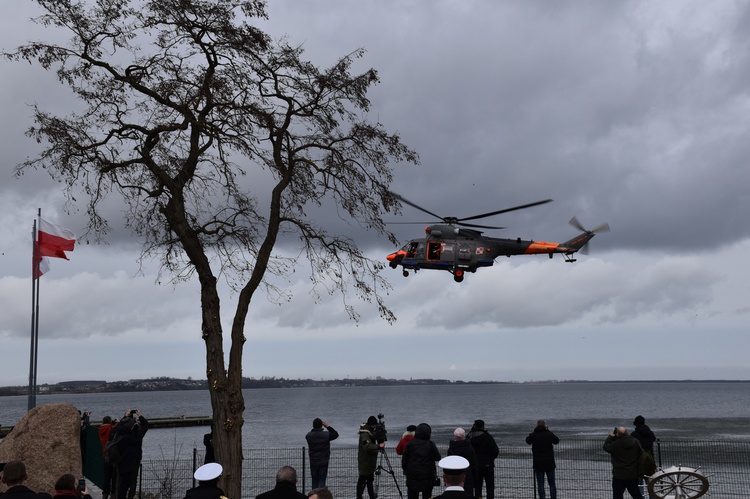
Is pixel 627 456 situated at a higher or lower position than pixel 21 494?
lower

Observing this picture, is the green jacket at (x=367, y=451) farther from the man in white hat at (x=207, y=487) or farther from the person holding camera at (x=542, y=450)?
the man in white hat at (x=207, y=487)

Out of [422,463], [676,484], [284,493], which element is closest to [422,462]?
[422,463]

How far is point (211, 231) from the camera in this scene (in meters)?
16.1

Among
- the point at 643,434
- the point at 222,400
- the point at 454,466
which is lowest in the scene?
the point at 643,434

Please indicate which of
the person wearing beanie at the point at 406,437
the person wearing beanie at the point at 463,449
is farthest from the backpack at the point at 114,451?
the person wearing beanie at the point at 463,449

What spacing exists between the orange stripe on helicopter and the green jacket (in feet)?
33.9

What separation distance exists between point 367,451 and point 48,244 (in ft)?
39.4

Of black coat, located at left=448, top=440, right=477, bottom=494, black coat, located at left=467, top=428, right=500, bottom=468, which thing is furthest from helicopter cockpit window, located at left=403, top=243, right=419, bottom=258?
black coat, located at left=448, top=440, right=477, bottom=494

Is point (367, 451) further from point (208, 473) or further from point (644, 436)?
point (208, 473)

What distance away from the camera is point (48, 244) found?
21875mm

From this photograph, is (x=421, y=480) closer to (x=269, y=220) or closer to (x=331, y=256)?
(x=331, y=256)

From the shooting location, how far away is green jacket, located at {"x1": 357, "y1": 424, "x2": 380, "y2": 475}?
15.6 metres

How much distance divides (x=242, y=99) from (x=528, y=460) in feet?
90.2

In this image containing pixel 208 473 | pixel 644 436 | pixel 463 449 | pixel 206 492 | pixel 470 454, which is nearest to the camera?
pixel 206 492
